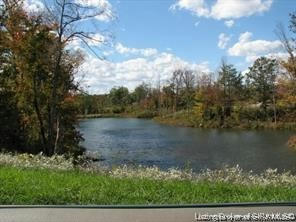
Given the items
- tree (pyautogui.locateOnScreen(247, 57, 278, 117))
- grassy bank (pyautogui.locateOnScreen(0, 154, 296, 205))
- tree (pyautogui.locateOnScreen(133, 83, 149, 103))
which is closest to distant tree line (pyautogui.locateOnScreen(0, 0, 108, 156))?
A: grassy bank (pyautogui.locateOnScreen(0, 154, 296, 205))

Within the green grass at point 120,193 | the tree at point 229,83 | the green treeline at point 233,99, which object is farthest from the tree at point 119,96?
the green grass at point 120,193

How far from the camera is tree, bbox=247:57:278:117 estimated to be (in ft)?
235

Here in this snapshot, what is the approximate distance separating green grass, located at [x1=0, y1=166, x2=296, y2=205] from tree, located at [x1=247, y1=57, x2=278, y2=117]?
212 ft

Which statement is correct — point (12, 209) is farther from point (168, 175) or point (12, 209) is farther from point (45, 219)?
point (168, 175)

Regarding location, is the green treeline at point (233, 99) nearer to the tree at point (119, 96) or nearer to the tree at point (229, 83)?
the tree at point (229, 83)

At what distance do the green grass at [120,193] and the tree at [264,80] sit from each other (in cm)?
6473

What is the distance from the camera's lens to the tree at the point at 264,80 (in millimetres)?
71688

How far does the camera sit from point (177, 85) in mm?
94500

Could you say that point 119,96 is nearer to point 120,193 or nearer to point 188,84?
point 188,84

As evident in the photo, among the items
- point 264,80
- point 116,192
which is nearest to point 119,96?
point 264,80

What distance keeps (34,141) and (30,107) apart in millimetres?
2266

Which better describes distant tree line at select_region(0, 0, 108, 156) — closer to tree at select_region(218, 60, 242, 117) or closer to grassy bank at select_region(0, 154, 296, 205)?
grassy bank at select_region(0, 154, 296, 205)

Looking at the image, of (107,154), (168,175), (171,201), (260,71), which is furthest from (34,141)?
(260,71)

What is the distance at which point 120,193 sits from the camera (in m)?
7.62
